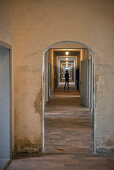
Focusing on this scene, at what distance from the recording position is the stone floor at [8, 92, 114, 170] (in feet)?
15.7

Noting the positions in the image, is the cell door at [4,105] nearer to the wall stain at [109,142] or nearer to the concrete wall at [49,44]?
the concrete wall at [49,44]

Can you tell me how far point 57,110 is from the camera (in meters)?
10.6

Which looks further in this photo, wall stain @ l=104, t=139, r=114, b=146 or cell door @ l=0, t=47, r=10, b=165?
wall stain @ l=104, t=139, r=114, b=146

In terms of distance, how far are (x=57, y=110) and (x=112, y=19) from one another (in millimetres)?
5922

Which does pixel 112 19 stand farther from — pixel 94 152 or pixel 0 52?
pixel 94 152

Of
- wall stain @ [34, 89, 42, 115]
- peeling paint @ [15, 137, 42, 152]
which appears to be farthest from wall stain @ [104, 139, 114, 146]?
wall stain @ [34, 89, 42, 115]

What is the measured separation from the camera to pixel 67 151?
220 inches

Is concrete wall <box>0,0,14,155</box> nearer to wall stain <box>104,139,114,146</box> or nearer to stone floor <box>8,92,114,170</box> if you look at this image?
stone floor <box>8,92,114,170</box>

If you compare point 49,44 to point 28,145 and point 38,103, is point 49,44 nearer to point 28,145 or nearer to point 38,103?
point 38,103

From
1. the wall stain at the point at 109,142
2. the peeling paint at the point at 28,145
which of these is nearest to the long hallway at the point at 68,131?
the peeling paint at the point at 28,145

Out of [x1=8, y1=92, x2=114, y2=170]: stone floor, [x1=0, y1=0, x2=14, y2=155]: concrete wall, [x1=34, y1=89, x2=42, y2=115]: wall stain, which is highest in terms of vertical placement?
[x1=0, y1=0, x2=14, y2=155]: concrete wall

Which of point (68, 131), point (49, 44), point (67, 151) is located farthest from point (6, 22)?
point (68, 131)

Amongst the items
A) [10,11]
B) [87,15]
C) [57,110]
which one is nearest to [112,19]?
[87,15]

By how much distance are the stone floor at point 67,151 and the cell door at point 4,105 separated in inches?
13.3
